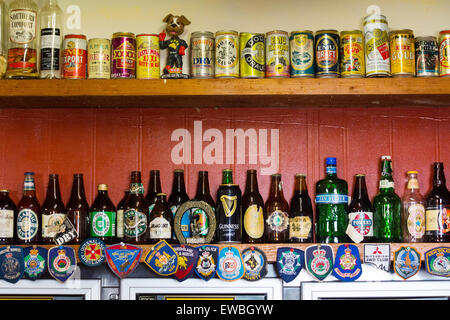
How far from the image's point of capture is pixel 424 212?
209cm

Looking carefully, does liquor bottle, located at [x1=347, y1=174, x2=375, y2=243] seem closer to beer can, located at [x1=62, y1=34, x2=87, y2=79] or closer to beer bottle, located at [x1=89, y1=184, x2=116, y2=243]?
beer bottle, located at [x1=89, y1=184, x2=116, y2=243]

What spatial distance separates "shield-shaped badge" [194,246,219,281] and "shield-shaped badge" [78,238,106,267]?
30 cm

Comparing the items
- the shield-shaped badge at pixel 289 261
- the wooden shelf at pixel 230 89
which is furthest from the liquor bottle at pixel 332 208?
the wooden shelf at pixel 230 89

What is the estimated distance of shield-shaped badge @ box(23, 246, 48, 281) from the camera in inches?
81.4

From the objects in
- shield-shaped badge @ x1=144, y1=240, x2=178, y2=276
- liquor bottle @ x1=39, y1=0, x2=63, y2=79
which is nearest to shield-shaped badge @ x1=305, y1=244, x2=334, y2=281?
shield-shaped badge @ x1=144, y1=240, x2=178, y2=276

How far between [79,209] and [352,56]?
102cm

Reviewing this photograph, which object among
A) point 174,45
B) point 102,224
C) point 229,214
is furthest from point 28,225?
point 174,45

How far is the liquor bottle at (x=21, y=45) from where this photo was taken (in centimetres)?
210

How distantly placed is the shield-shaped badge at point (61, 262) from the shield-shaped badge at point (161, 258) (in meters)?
0.24

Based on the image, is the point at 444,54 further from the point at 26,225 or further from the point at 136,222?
the point at 26,225

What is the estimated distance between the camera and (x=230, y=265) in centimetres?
204

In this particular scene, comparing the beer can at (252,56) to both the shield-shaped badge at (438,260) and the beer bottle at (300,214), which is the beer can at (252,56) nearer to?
the beer bottle at (300,214)
